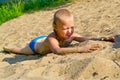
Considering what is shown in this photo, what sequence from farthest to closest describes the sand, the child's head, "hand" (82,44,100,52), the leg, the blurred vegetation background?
the blurred vegetation background, the leg, the child's head, "hand" (82,44,100,52), the sand

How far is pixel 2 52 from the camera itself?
5348mm

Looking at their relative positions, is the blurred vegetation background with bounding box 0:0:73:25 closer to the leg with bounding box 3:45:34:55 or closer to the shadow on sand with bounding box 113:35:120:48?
the leg with bounding box 3:45:34:55

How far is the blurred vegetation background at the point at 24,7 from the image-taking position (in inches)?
341

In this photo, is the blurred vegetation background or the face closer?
the face

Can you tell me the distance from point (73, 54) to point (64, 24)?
37 cm

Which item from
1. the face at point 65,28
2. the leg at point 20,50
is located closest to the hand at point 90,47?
the face at point 65,28

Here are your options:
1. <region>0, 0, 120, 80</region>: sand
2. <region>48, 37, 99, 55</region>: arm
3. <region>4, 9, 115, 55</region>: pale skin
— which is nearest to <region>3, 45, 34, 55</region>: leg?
<region>0, 0, 120, 80</region>: sand

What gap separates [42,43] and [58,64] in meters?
A: 0.97

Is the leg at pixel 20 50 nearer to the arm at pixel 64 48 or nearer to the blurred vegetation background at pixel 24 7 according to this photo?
the arm at pixel 64 48

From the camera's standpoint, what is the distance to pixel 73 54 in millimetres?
4043

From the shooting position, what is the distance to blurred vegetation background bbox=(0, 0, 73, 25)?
28.5 feet

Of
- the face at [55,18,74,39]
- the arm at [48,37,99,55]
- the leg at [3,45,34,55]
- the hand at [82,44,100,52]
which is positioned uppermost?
the face at [55,18,74,39]

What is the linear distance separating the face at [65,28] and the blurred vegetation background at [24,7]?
4289 millimetres

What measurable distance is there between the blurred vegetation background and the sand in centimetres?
34
